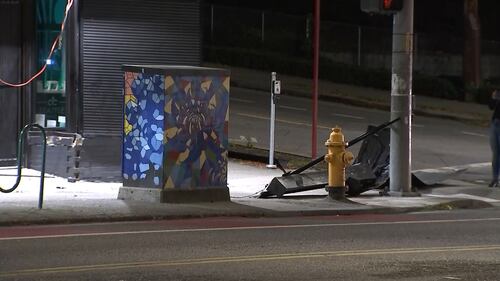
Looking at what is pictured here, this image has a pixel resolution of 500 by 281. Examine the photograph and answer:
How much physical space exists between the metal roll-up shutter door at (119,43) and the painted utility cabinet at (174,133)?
1940mm

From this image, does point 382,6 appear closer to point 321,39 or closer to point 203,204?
point 203,204

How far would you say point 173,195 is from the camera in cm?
1414

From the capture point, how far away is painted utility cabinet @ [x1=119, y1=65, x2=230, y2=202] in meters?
14.0

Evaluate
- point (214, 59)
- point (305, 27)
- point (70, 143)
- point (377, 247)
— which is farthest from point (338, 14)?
point (377, 247)

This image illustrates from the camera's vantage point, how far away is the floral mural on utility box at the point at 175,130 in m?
14.0

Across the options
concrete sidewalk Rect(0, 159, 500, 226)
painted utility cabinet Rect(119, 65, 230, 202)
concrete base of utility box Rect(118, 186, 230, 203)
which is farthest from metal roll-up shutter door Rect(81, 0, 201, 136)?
concrete base of utility box Rect(118, 186, 230, 203)

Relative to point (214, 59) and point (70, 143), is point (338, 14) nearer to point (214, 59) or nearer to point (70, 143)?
point (214, 59)

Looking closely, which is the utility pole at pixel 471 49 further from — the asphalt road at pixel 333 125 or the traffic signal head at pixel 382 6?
the traffic signal head at pixel 382 6

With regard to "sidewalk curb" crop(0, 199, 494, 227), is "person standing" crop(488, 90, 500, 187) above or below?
above

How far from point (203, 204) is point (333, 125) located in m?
12.1

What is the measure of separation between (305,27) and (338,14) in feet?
16.1

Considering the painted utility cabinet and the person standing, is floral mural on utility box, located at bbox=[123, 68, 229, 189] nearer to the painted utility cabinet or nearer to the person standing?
the painted utility cabinet

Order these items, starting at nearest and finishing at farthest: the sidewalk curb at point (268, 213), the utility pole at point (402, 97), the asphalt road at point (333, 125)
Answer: the sidewalk curb at point (268, 213) → the utility pole at point (402, 97) → the asphalt road at point (333, 125)

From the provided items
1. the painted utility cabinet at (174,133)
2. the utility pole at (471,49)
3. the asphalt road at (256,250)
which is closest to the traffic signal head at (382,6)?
the painted utility cabinet at (174,133)
